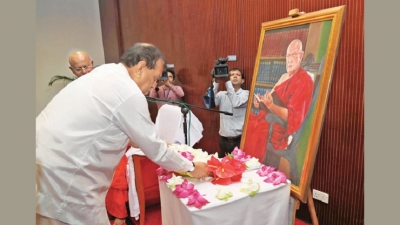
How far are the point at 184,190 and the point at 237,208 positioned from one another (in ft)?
0.90

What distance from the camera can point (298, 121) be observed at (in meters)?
1.52

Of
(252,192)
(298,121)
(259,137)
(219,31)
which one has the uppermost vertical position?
(219,31)

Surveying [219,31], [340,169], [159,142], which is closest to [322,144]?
[340,169]

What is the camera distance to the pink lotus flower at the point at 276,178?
4.83ft

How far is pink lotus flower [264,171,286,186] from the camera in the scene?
147cm

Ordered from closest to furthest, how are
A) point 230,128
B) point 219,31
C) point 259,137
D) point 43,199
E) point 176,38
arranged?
1. point 43,199
2. point 259,137
3. point 230,128
4. point 219,31
5. point 176,38

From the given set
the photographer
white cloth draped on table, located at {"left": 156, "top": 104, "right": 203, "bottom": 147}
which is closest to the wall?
the photographer

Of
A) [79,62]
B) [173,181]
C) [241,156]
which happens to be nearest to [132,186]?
[173,181]

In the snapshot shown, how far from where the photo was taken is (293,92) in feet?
5.18

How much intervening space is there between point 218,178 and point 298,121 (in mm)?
526

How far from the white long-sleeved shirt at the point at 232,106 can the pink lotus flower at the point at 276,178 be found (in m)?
1.06

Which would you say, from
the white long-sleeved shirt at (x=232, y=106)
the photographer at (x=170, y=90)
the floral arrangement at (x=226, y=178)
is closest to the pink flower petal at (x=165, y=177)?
the floral arrangement at (x=226, y=178)

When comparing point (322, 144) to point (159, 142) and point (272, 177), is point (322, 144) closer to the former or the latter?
point (272, 177)

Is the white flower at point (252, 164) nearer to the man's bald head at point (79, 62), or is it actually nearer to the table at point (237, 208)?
the table at point (237, 208)
